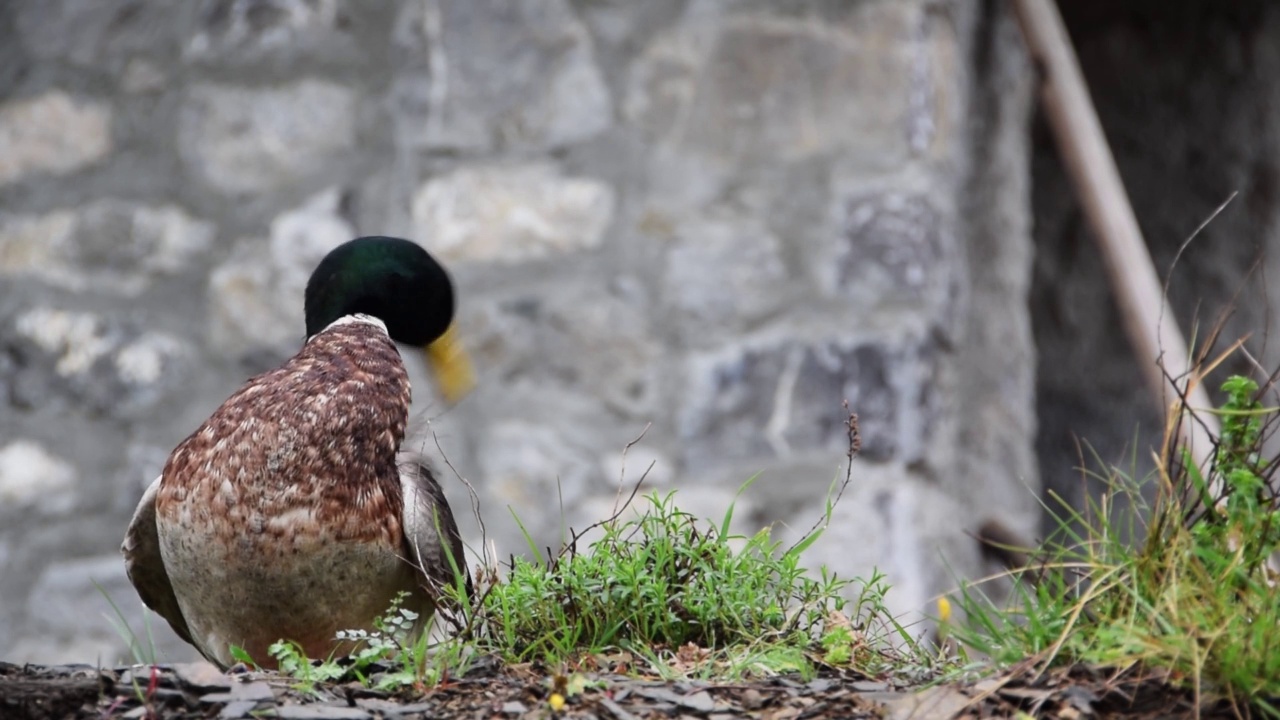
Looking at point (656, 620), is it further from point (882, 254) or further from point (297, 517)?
point (882, 254)

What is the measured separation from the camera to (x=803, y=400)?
3791mm

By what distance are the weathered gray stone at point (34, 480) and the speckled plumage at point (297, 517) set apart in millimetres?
1634

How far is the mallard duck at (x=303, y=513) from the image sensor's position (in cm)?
236

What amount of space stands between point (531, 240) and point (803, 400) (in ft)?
2.76

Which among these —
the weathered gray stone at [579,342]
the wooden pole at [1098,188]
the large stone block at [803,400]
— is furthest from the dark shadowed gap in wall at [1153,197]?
the weathered gray stone at [579,342]

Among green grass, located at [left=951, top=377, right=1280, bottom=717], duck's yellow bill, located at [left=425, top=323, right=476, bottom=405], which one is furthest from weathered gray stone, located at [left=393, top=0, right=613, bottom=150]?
green grass, located at [left=951, top=377, right=1280, bottom=717]

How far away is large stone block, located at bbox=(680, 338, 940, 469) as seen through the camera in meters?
3.76

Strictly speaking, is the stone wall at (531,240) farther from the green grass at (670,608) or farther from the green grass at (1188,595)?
the green grass at (1188,595)

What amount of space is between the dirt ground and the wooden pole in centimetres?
225

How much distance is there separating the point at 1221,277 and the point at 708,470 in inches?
86.4

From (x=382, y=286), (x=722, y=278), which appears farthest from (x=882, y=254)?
(x=382, y=286)

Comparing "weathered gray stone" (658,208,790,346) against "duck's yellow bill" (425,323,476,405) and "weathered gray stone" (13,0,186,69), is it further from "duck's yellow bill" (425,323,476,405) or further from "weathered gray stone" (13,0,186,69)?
"weathered gray stone" (13,0,186,69)

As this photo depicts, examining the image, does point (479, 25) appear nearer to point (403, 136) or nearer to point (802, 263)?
point (403, 136)

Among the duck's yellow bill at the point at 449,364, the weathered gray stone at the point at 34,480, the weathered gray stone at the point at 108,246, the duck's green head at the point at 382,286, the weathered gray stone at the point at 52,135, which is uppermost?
the weathered gray stone at the point at 52,135
